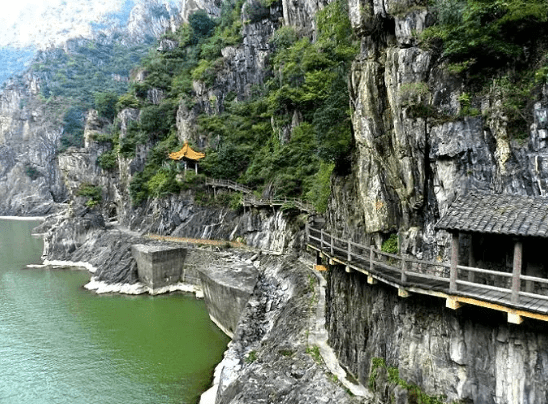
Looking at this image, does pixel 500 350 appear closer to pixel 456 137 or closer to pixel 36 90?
pixel 456 137

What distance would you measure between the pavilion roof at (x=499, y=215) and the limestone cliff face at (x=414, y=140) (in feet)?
2.99

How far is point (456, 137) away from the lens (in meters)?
10.7

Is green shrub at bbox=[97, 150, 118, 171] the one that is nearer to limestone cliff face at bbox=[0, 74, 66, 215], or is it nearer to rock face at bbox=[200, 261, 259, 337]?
rock face at bbox=[200, 261, 259, 337]

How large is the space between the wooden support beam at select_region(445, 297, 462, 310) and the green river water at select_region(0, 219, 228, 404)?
45.5 feet

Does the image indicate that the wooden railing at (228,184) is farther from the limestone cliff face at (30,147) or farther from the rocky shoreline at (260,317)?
the limestone cliff face at (30,147)

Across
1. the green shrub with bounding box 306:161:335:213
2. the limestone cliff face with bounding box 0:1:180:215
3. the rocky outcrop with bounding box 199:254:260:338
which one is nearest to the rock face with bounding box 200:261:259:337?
the rocky outcrop with bounding box 199:254:260:338

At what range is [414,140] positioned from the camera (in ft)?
38.5

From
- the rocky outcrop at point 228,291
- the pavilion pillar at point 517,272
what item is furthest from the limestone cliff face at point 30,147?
the pavilion pillar at point 517,272

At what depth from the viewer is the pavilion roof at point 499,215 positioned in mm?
7902

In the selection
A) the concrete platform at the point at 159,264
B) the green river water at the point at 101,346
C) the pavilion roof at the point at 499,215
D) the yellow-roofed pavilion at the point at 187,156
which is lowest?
the green river water at the point at 101,346

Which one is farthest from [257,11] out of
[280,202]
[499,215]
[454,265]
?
[454,265]

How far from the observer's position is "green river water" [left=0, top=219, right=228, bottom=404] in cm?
1900

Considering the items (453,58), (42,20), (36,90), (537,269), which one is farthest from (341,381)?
(42,20)

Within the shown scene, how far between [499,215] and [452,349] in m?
3.52
